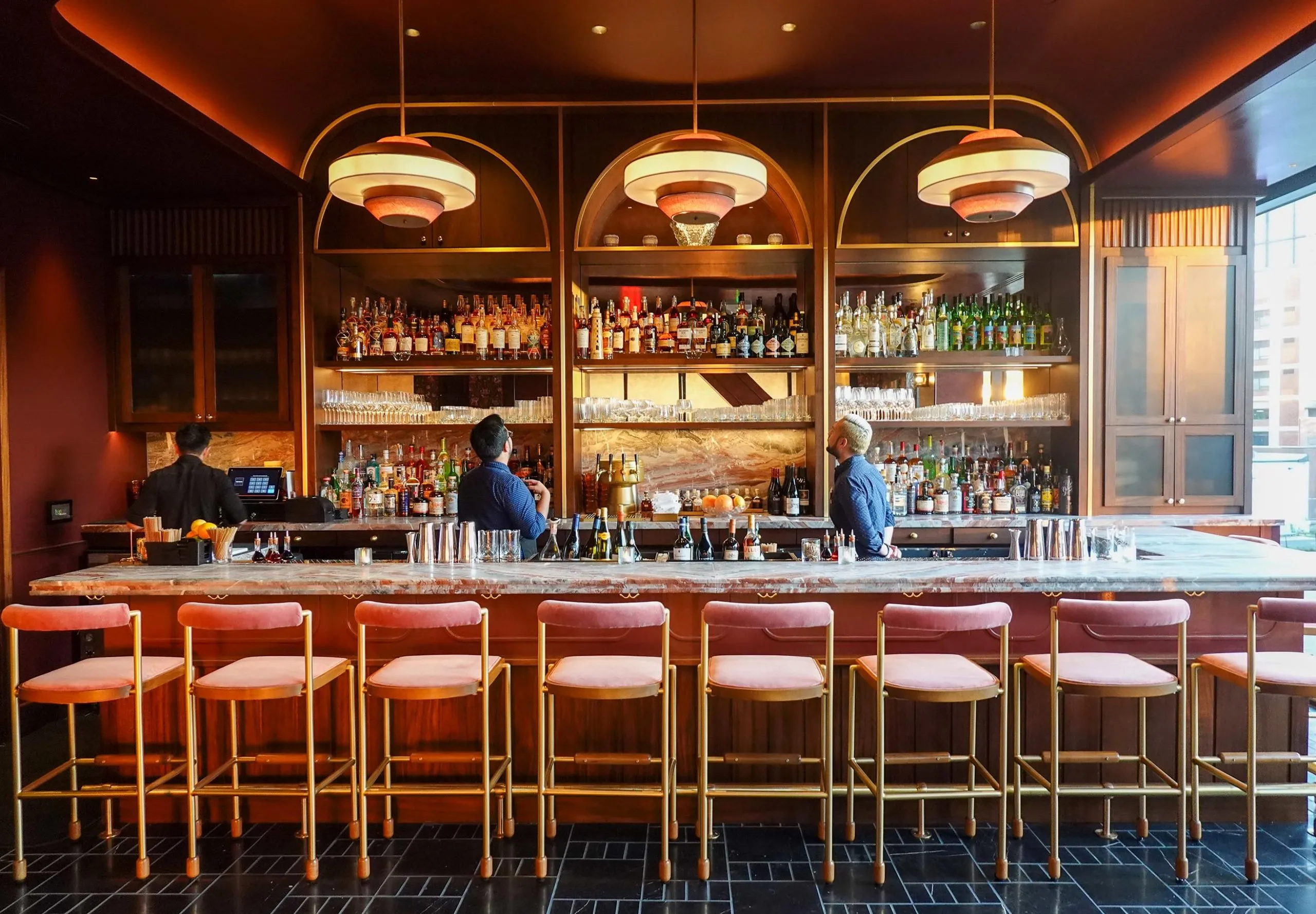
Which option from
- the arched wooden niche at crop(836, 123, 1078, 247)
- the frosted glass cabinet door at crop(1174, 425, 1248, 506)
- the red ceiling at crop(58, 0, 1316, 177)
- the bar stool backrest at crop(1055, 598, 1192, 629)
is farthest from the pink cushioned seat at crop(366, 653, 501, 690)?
the frosted glass cabinet door at crop(1174, 425, 1248, 506)

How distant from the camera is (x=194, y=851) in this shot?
2.99 meters

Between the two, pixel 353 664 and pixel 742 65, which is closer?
pixel 353 664

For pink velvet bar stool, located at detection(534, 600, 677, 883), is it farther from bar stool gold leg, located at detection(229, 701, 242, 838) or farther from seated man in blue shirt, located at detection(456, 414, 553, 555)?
bar stool gold leg, located at detection(229, 701, 242, 838)

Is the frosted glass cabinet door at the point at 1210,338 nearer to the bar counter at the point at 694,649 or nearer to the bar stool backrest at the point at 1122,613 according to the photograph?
the bar counter at the point at 694,649

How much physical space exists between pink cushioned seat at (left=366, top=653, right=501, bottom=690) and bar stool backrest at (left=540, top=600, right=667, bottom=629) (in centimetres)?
44

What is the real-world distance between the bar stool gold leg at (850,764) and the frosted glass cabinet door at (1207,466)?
3.73 meters

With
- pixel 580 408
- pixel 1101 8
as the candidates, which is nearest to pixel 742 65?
pixel 1101 8

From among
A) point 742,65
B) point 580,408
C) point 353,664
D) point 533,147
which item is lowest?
point 353,664

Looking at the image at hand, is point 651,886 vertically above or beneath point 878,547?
beneath

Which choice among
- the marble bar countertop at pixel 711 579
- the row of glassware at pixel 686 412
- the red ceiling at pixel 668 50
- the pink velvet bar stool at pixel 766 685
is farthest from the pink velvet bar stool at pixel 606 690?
the red ceiling at pixel 668 50

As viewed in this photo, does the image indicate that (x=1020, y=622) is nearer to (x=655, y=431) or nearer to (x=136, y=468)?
(x=655, y=431)

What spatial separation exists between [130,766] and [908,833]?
3.23 meters

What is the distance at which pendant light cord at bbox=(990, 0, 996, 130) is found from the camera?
3588 millimetres

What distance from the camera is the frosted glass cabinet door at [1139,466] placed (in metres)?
5.54
